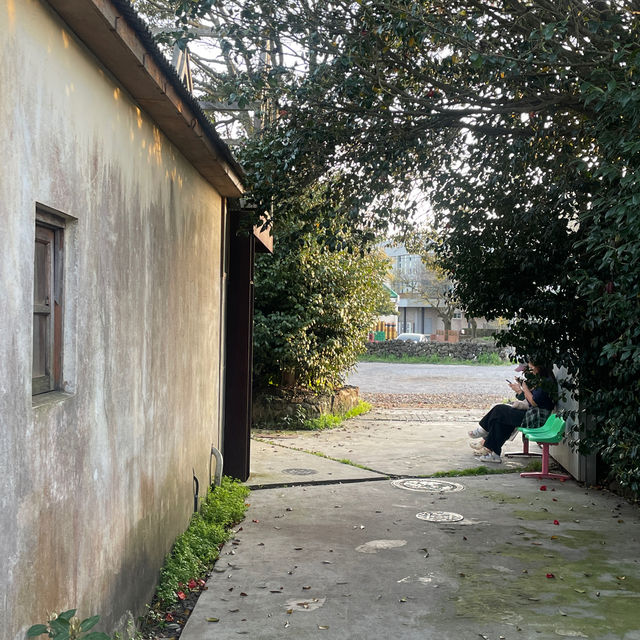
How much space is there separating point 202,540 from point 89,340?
121 inches

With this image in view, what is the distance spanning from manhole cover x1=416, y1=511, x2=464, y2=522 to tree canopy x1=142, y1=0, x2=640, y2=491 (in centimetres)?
155

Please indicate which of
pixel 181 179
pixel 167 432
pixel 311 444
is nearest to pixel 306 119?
pixel 181 179

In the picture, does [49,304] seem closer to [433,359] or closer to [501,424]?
[501,424]

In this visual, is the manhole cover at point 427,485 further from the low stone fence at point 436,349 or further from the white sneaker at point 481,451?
the low stone fence at point 436,349

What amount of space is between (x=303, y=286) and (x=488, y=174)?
19.9 ft

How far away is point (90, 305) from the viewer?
3473 mm

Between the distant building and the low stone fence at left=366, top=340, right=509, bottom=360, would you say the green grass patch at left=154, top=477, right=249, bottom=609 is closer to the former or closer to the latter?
the low stone fence at left=366, top=340, right=509, bottom=360

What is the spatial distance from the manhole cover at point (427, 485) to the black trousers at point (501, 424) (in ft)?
4.95

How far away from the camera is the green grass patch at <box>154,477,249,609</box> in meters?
5.10

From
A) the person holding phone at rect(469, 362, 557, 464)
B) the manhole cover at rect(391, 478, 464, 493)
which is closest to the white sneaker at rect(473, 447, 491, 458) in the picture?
the person holding phone at rect(469, 362, 557, 464)

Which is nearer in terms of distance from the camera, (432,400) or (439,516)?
(439,516)

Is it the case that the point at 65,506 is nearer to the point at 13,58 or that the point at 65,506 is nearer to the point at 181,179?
the point at 13,58

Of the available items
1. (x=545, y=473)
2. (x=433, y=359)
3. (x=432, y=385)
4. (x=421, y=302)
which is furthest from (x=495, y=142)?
(x=421, y=302)

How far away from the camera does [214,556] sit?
590 centimetres
